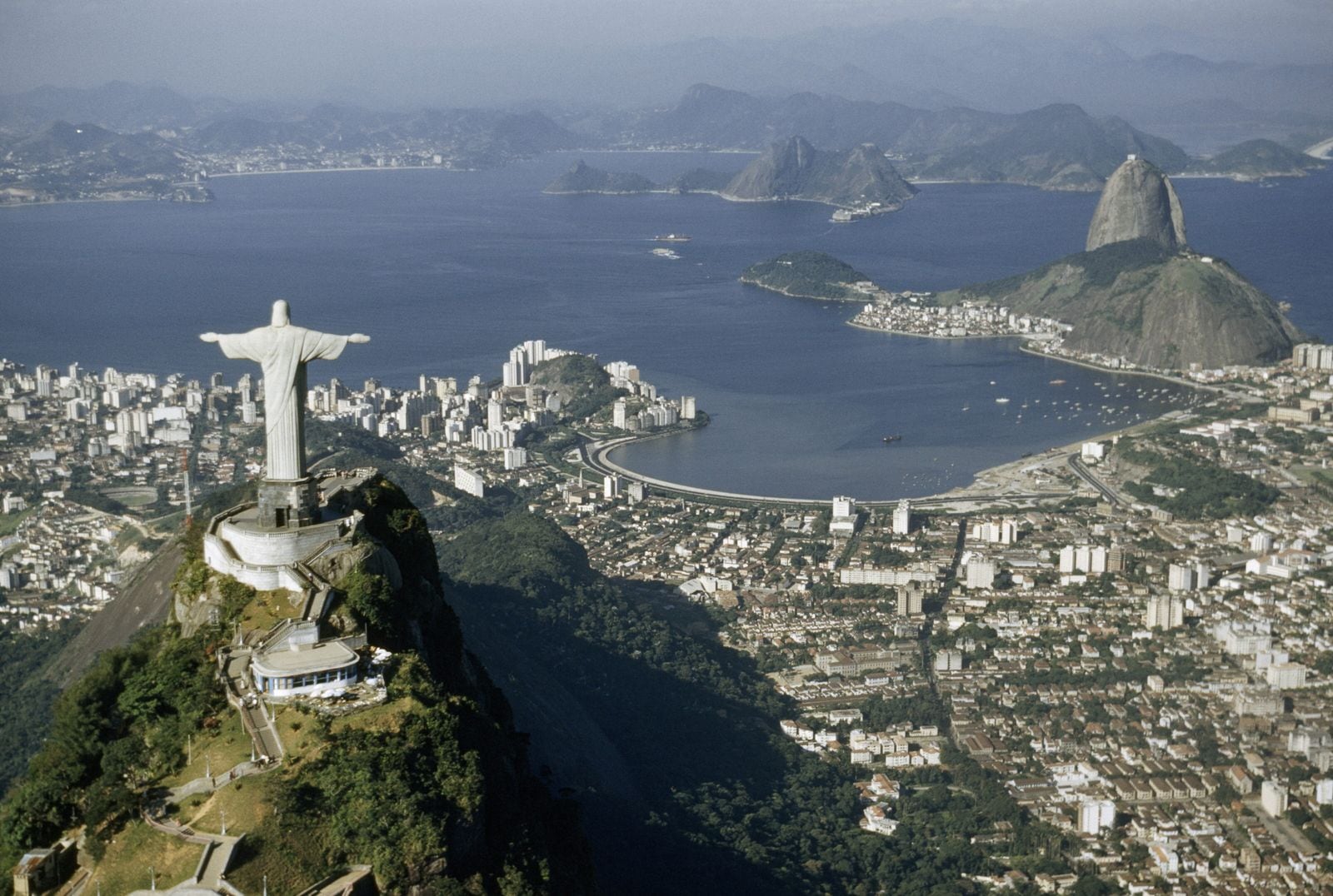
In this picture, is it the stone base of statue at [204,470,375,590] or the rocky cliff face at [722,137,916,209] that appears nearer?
the stone base of statue at [204,470,375,590]

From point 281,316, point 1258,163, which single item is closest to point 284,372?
point 281,316

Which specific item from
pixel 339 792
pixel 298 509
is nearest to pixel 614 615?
pixel 298 509

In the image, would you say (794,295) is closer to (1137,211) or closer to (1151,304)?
(1137,211)

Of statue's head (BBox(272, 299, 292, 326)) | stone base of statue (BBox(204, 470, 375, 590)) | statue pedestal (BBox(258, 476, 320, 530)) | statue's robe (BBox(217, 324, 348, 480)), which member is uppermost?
statue's head (BBox(272, 299, 292, 326))

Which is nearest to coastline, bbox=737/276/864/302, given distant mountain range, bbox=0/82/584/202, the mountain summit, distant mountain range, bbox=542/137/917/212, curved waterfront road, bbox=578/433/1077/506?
the mountain summit

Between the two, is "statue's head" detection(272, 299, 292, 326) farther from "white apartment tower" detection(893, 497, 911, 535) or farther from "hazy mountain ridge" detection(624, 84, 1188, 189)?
"hazy mountain ridge" detection(624, 84, 1188, 189)

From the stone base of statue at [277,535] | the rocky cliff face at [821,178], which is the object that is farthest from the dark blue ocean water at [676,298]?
the stone base of statue at [277,535]

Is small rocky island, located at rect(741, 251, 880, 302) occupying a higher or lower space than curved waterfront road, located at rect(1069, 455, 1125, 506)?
higher
